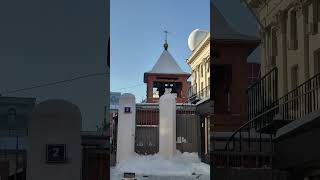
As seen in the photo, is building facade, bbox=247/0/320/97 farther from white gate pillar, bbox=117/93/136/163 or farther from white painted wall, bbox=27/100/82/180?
white painted wall, bbox=27/100/82/180

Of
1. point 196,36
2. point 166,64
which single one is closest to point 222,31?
point 196,36

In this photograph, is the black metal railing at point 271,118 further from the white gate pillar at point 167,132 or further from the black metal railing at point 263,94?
the white gate pillar at point 167,132

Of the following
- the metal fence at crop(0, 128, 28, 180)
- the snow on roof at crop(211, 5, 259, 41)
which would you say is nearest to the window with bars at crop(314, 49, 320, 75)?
the snow on roof at crop(211, 5, 259, 41)

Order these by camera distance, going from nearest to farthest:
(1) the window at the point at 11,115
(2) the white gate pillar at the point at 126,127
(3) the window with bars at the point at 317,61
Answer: (3) the window with bars at the point at 317,61, (2) the white gate pillar at the point at 126,127, (1) the window at the point at 11,115

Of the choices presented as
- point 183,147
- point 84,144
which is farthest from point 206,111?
point 84,144

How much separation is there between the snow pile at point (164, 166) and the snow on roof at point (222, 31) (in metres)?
0.37

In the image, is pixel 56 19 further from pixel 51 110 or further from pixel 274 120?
pixel 274 120

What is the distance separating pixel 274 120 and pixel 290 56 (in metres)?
0.18

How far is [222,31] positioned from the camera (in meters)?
1.07

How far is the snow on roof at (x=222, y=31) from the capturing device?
3.42 feet

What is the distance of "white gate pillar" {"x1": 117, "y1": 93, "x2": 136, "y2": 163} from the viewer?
3.20 feet

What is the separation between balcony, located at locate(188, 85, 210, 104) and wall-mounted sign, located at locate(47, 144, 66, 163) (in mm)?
409

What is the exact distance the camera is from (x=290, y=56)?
941 millimetres

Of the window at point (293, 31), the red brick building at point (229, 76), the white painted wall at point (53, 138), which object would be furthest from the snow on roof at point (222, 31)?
the white painted wall at point (53, 138)
